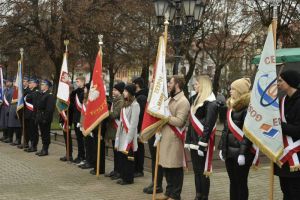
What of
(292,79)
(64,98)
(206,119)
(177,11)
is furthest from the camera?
(177,11)

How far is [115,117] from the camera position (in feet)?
30.0

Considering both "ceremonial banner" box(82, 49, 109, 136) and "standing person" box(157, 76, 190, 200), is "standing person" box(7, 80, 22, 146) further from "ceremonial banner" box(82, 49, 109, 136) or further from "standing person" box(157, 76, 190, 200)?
"standing person" box(157, 76, 190, 200)

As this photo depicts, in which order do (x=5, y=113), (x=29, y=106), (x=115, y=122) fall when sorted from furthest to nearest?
1. (x=5, y=113)
2. (x=29, y=106)
3. (x=115, y=122)

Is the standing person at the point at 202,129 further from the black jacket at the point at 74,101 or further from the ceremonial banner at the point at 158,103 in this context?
the black jacket at the point at 74,101

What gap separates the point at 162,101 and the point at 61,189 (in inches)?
105

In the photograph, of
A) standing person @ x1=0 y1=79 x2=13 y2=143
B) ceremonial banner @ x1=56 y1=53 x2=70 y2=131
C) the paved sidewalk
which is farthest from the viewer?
standing person @ x1=0 y1=79 x2=13 y2=143

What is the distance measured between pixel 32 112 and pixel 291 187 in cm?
911

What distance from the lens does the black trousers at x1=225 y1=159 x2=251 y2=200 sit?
5973mm

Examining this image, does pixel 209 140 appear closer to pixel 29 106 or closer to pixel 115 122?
pixel 115 122

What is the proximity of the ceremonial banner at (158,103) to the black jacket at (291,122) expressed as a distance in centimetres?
221

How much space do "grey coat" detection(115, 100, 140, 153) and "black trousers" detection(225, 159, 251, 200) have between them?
2.76 metres

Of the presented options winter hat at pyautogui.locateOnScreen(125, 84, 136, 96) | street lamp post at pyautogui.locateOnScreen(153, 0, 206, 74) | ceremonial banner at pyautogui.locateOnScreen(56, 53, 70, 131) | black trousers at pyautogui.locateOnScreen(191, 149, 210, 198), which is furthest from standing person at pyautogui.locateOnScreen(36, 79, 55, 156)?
black trousers at pyautogui.locateOnScreen(191, 149, 210, 198)

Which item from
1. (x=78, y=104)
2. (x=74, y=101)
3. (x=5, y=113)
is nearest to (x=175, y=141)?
(x=78, y=104)

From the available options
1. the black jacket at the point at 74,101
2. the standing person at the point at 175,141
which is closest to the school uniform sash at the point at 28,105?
the black jacket at the point at 74,101
